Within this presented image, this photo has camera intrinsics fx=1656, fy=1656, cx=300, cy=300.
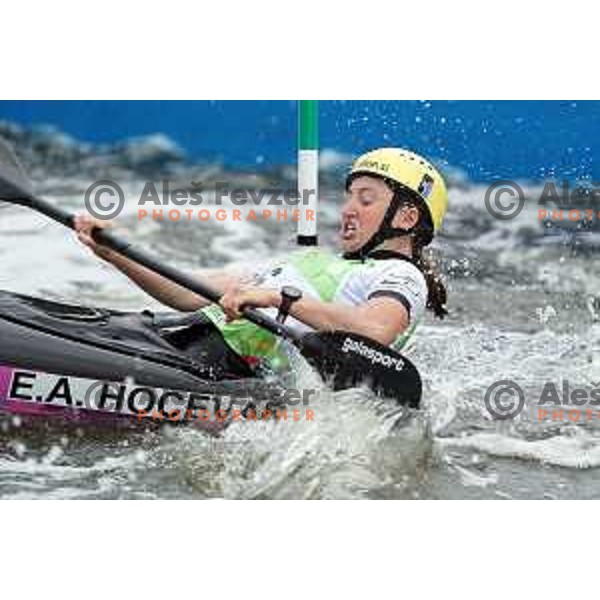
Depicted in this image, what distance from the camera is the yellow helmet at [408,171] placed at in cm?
287

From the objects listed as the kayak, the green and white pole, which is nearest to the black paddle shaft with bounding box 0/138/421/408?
the kayak

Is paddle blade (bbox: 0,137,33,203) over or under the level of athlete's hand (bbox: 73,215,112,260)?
over

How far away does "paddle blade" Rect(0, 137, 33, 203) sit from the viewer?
288 centimetres

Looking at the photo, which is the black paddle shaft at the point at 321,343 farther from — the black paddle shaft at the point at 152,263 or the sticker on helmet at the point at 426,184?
the sticker on helmet at the point at 426,184

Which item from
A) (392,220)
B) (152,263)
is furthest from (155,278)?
(392,220)

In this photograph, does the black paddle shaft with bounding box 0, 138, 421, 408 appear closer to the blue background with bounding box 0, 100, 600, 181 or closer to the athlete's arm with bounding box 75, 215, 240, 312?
the athlete's arm with bounding box 75, 215, 240, 312

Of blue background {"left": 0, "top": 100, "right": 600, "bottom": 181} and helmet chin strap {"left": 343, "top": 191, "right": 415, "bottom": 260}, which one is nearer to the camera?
blue background {"left": 0, "top": 100, "right": 600, "bottom": 181}

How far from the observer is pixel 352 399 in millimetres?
2875

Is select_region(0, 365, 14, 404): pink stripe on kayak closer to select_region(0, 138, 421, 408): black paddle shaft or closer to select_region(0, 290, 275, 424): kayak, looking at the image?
select_region(0, 290, 275, 424): kayak

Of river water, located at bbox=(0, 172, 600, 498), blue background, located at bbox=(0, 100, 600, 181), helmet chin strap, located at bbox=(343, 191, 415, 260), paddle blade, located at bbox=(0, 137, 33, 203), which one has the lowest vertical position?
river water, located at bbox=(0, 172, 600, 498)

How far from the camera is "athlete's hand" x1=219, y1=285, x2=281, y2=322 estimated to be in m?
2.88

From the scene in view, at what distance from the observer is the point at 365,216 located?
2.95 metres

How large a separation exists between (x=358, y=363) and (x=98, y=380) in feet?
1.49

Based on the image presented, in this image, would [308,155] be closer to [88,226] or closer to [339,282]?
[339,282]
